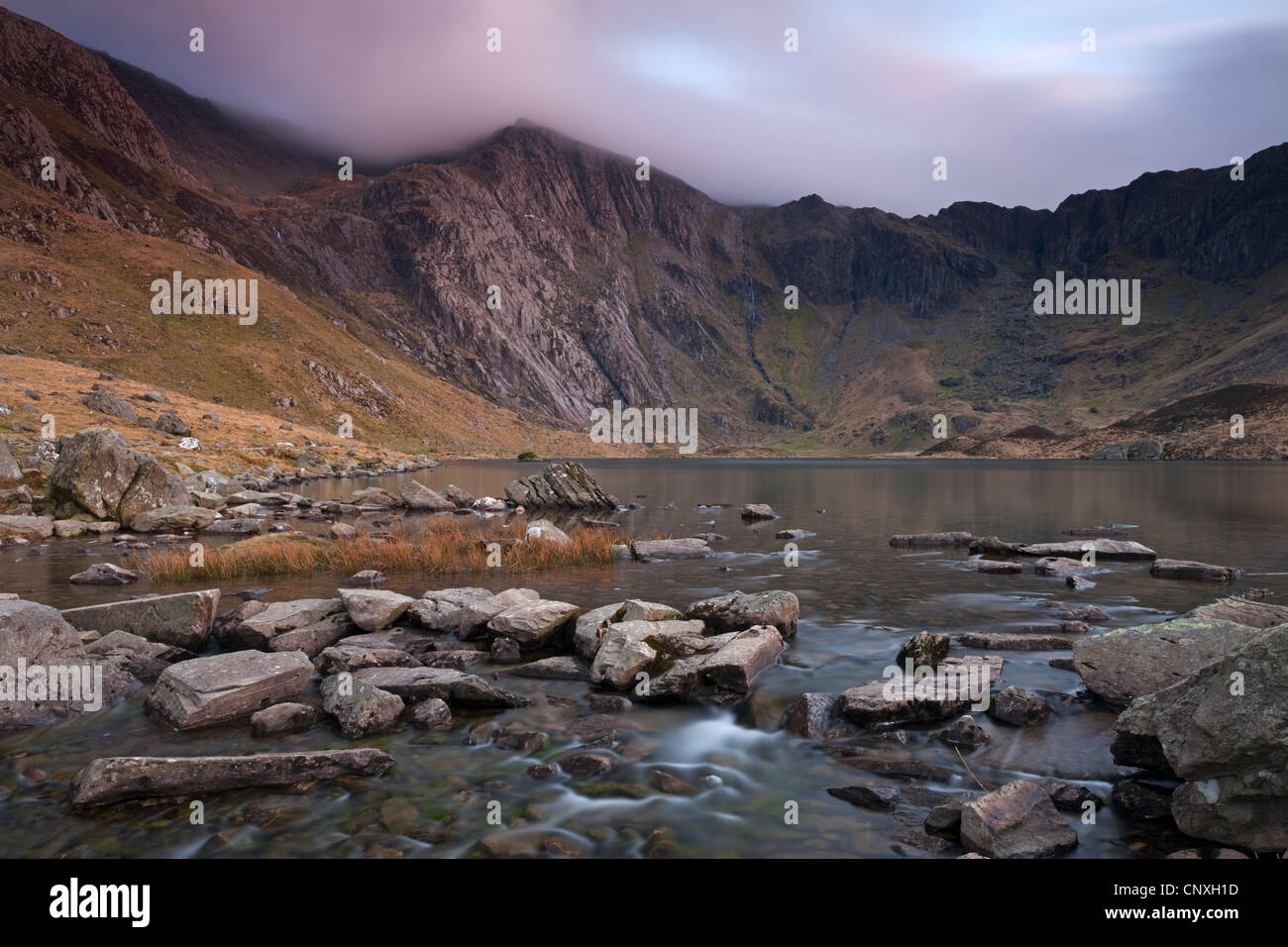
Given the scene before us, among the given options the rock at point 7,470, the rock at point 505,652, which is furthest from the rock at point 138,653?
the rock at point 7,470

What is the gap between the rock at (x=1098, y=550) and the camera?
98.6ft

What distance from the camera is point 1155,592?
22844 millimetres

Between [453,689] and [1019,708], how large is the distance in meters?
10.4

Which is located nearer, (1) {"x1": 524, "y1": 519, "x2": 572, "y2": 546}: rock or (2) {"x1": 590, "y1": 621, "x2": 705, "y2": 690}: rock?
(2) {"x1": 590, "y1": 621, "x2": 705, "y2": 690}: rock

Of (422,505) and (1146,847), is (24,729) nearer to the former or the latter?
(1146,847)

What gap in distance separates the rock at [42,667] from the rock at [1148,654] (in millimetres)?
18838

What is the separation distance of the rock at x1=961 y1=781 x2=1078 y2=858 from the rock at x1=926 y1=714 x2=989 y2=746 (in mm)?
2525

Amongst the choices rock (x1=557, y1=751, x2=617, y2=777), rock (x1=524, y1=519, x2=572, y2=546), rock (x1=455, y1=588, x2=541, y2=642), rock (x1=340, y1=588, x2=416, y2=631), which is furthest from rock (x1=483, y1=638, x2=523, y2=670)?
rock (x1=524, y1=519, x2=572, y2=546)

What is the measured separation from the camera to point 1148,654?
11609mm

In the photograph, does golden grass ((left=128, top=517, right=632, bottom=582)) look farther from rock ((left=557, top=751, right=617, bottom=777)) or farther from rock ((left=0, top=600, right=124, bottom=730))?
rock ((left=557, top=751, right=617, bottom=777))

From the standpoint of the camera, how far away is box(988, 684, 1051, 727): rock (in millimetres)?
11352

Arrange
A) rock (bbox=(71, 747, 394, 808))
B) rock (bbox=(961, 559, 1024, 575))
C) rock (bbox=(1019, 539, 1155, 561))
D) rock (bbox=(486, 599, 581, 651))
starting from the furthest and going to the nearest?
rock (bbox=(1019, 539, 1155, 561)), rock (bbox=(961, 559, 1024, 575)), rock (bbox=(486, 599, 581, 651)), rock (bbox=(71, 747, 394, 808))
